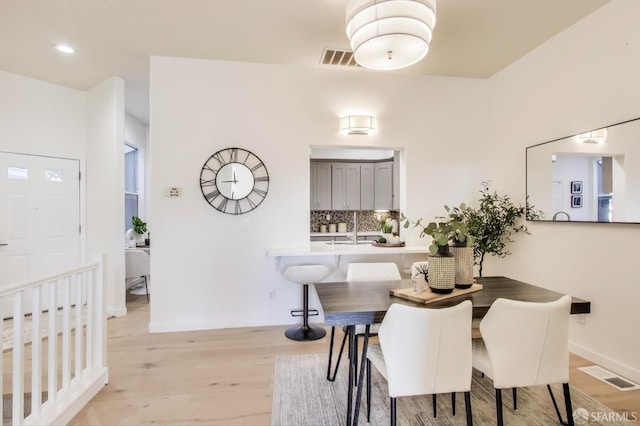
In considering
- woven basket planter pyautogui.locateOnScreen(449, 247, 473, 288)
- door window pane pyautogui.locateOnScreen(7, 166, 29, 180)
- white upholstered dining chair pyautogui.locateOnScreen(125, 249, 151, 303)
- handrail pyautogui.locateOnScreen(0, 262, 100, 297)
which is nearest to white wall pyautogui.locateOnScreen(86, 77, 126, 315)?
white upholstered dining chair pyautogui.locateOnScreen(125, 249, 151, 303)

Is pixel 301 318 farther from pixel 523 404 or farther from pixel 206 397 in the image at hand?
pixel 523 404

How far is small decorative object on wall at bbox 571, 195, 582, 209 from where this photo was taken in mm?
3006

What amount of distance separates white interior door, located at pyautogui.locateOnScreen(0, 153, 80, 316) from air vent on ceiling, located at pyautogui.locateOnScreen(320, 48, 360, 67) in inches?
138

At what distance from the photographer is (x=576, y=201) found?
9.99 feet

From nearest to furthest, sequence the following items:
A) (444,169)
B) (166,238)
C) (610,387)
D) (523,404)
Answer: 1. (523,404)
2. (610,387)
3. (166,238)
4. (444,169)

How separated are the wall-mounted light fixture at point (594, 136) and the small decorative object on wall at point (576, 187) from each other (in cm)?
36

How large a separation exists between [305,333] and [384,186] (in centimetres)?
404

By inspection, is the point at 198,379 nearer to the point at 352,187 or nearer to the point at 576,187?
the point at 576,187

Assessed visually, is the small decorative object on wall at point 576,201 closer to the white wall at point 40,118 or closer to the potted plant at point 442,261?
the potted plant at point 442,261

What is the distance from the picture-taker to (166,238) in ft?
11.9

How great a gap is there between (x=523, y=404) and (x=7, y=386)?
371cm

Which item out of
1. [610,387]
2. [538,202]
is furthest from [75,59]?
[610,387]

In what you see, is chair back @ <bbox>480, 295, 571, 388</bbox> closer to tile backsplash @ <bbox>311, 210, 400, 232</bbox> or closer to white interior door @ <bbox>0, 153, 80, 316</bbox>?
white interior door @ <bbox>0, 153, 80, 316</bbox>

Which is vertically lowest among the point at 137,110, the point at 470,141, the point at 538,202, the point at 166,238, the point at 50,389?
the point at 50,389
